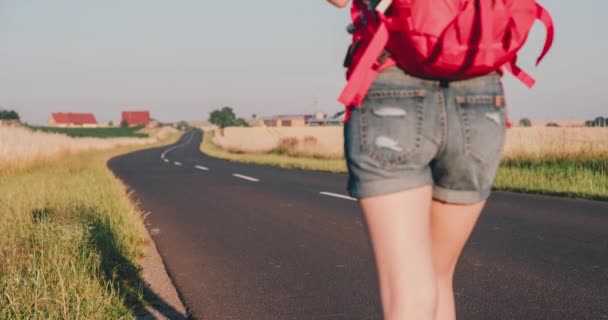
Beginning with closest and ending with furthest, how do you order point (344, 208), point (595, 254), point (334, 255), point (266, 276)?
1. point (266, 276)
2. point (595, 254)
3. point (334, 255)
4. point (344, 208)

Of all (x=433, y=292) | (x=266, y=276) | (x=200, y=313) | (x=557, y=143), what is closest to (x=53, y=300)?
(x=200, y=313)

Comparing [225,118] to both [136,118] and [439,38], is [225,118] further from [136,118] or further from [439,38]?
[439,38]

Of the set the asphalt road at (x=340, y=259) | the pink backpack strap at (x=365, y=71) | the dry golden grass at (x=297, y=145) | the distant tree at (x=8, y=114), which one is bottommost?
the distant tree at (x=8, y=114)

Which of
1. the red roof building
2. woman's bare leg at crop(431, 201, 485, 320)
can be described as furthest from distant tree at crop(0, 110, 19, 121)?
woman's bare leg at crop(431, 201, 485, 320)

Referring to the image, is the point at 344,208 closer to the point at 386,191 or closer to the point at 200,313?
the point at 200,313

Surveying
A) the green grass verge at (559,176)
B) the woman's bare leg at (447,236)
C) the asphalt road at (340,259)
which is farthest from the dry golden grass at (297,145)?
the woman's bare leg at (447,236)

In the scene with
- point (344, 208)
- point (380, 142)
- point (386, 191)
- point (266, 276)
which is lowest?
point (344, 208)

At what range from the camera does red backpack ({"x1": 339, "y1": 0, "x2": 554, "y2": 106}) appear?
1364 mm

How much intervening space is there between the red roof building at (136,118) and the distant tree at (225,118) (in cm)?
3898

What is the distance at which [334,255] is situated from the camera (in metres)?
5.79

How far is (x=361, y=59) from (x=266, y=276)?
12.7 feet

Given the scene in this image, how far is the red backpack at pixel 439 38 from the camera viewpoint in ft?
4.48

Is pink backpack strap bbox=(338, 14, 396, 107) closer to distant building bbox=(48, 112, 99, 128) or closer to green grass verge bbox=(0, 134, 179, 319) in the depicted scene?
Result: green grass verge bbox=(0, 134, 179, 319)

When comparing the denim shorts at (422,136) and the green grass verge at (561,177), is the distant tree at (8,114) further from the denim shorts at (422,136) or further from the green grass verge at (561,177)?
the denim shorts at (422,136)
